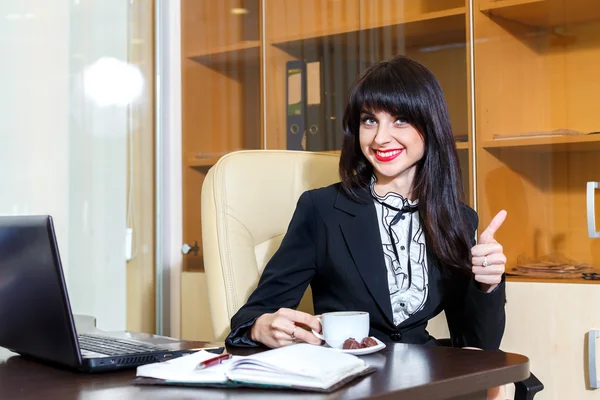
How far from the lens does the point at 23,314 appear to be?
111 centimetres

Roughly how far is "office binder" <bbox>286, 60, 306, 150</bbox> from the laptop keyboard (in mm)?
1541

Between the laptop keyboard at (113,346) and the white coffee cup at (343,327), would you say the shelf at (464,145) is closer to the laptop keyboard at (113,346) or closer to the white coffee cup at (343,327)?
the white coffee cup at (343,327)

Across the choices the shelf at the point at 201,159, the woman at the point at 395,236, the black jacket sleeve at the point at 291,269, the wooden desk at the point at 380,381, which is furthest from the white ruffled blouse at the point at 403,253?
the shelf at the point at 201,159

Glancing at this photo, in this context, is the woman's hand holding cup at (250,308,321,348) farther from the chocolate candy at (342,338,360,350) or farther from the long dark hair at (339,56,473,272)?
the long dark hair at (339,56,473,272)

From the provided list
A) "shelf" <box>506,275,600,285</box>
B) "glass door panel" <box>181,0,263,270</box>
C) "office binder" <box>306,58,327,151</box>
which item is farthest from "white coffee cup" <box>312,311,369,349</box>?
"glass door panel" <box>181,0,263,270</box>

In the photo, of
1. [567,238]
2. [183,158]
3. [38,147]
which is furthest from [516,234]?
[38,147]

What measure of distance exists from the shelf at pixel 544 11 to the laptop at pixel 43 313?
153 cm

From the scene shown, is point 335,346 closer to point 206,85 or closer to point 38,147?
point 38,147

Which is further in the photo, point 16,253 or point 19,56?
point 19,56

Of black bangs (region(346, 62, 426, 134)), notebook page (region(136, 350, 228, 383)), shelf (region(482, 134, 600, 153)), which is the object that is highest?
black bangs (region(346, 62, 426, 134))

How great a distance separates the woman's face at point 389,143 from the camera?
5.39ft

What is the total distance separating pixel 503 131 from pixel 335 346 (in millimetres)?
1330

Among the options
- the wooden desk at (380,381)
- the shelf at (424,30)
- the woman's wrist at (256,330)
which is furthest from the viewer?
the shelf at (424,30)

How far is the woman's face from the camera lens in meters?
1.64
